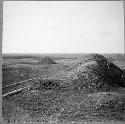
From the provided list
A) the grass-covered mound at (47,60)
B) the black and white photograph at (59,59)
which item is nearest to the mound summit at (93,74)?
the black and white photograph at (59,59)

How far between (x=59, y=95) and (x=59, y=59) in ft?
1.84

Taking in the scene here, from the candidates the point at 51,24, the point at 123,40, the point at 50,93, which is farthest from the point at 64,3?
the point at 50,93

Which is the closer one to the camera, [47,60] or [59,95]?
[59,95]

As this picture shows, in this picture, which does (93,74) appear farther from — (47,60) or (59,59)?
(47,60)

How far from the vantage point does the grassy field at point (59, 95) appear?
2.93 m

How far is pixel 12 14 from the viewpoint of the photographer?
3.32 meters

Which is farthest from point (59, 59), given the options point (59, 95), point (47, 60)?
point (59, 95)

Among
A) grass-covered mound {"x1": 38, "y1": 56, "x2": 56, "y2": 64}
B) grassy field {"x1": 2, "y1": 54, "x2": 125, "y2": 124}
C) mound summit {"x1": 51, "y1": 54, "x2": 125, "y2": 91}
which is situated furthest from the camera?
grass-covered mound {"x1": 38, "y1": 56, "x2": 56, "y2": 64}

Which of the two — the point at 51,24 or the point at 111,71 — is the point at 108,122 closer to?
the point at 111,71

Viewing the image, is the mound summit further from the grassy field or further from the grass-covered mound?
the grass-covered mound

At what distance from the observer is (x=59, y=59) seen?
3.25 m

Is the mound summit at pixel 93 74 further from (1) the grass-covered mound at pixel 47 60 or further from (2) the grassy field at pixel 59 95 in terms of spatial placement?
(1) the grass-covered mound at pixel 47 60

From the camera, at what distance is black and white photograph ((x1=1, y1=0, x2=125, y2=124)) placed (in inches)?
119

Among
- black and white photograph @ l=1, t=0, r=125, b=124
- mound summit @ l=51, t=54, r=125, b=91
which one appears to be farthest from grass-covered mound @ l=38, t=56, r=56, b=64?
mound summit @ l=51, t=54, r=125, b=91
